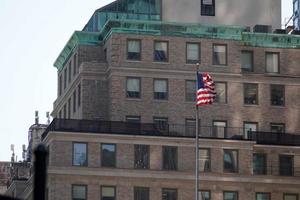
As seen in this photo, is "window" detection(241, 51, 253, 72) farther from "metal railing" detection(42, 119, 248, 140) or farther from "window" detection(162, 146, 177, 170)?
"window" detection(162, 146, 177, 170)

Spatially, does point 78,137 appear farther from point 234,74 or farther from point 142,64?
point 234,74

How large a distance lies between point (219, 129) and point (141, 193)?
403 inches

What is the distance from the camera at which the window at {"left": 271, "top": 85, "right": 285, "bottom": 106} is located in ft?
317

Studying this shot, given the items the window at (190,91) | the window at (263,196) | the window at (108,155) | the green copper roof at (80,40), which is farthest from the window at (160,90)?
the window at (263,196)

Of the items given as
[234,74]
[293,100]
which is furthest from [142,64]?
[293,100]

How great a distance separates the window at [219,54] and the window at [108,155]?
1364 centimetres

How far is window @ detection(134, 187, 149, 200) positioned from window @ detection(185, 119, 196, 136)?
6767 millimetres

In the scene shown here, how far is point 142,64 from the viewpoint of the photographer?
307 feet

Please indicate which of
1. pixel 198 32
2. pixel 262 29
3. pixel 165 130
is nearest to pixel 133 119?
pixel 165 130

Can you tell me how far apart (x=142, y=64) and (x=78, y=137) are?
1024 cm

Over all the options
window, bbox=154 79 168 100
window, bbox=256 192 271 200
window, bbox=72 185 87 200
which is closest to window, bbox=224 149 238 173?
window, bbox=256 192 271 200

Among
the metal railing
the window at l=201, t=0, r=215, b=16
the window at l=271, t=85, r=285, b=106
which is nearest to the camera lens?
the metal railing

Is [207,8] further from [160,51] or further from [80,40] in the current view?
[80,40]

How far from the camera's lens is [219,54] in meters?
95.4
